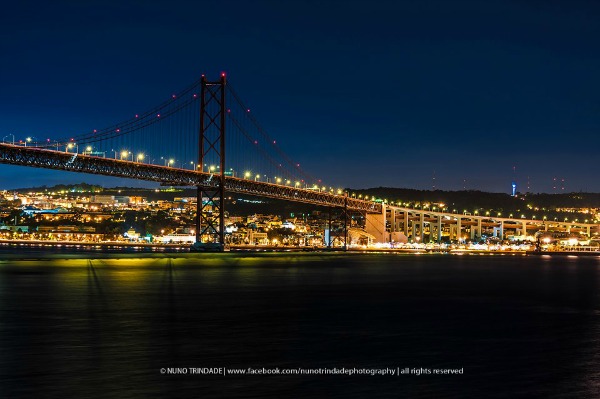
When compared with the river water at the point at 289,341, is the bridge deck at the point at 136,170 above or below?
above

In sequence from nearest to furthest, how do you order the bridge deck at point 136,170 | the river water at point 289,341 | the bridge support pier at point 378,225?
the river water at point 289,341, the bridge deck at point 136,170, the bridge support pier at point 378,225

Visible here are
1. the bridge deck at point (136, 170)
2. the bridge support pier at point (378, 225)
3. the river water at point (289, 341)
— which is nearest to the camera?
the river water at point (289, 341)

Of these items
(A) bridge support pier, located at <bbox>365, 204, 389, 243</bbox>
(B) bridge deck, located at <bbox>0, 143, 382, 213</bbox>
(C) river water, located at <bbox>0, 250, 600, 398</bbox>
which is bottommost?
(C) river water, located at <bbox>0, 250, 600, 398</bbox>

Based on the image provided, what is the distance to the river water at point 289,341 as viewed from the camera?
478 inches

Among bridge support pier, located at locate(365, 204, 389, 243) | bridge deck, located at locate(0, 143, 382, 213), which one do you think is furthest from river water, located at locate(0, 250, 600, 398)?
bridge support pier, located at locate(365, 204, 389, 243)

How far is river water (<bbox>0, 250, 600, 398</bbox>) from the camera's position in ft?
39.9

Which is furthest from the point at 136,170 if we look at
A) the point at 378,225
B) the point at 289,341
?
the point at 378,225

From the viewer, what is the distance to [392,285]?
35.9m

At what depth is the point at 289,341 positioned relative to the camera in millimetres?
16703

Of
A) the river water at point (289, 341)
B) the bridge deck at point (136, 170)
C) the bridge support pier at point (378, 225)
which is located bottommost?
the river water at point (289, 341)

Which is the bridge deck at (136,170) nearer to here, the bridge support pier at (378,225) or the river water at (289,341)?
the river water at (289,341)

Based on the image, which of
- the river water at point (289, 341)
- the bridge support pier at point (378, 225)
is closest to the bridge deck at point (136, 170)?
the river water at point (289, 341)

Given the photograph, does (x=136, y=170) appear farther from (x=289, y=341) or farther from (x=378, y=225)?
(x=378, y=225)

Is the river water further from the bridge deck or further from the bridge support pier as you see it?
the bridge support pier
